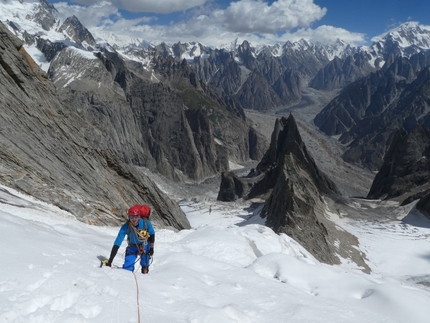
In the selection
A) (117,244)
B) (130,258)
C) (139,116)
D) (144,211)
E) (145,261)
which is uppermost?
(139,116)

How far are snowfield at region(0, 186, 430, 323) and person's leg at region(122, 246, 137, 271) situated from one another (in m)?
0.62

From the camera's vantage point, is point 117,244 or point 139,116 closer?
point 117,244

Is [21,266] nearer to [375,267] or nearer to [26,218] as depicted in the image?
[26,218]

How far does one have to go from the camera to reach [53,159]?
23.4 m

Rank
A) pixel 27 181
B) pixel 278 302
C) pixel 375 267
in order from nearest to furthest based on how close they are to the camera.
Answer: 1. pixel 278 302
2. pixel 27 181
3. pixel 375 267

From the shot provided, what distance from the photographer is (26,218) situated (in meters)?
15.8

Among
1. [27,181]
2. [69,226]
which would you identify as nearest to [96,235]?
[69,226]

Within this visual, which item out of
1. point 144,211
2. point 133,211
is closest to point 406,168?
point 144,211

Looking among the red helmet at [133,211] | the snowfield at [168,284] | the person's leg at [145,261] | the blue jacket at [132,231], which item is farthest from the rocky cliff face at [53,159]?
the red helmet at [133,211]

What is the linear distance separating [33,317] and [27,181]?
13454 millimetres

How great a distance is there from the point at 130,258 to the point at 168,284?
6.94ft

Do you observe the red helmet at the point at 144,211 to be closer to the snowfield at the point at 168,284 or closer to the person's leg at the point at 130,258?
the person's leg at the point at 130,258

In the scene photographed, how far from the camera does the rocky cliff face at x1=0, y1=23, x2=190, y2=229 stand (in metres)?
20.3

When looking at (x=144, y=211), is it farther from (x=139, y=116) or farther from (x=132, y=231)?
(x=139, y=116)
